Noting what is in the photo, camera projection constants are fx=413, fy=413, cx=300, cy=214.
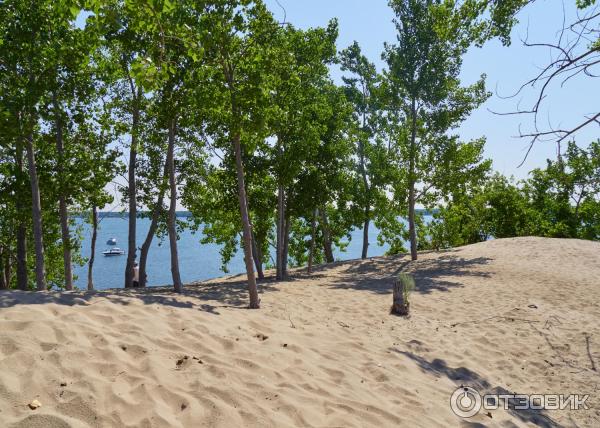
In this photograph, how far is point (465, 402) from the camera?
5336mm

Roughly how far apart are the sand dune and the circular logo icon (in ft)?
0.38

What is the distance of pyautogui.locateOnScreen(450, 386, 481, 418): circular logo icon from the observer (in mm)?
5025

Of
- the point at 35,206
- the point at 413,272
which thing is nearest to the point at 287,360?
the point at 35,206

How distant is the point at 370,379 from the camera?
552 cm

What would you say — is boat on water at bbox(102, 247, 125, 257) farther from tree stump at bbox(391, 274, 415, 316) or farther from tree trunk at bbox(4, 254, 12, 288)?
tree stump at bbox(391, 274, 415, 316)

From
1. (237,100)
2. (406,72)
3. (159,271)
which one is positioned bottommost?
(159,271)

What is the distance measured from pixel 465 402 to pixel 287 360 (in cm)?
236

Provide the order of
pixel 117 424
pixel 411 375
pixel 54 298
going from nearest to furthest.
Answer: pixel 117 424, pixel 411 375, pixel 54 298

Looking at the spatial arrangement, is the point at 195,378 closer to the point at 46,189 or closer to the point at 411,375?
the point at 411,375

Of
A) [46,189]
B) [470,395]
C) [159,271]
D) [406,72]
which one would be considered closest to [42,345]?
[470,395]

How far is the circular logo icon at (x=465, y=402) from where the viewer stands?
5025mm

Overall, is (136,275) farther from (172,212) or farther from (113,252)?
(113,252)

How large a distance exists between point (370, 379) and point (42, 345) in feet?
13.0

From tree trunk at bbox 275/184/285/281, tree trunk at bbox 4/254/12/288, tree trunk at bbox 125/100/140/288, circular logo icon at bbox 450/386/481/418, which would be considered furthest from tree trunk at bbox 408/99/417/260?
tree trunk at bbox 4/254/12/288
